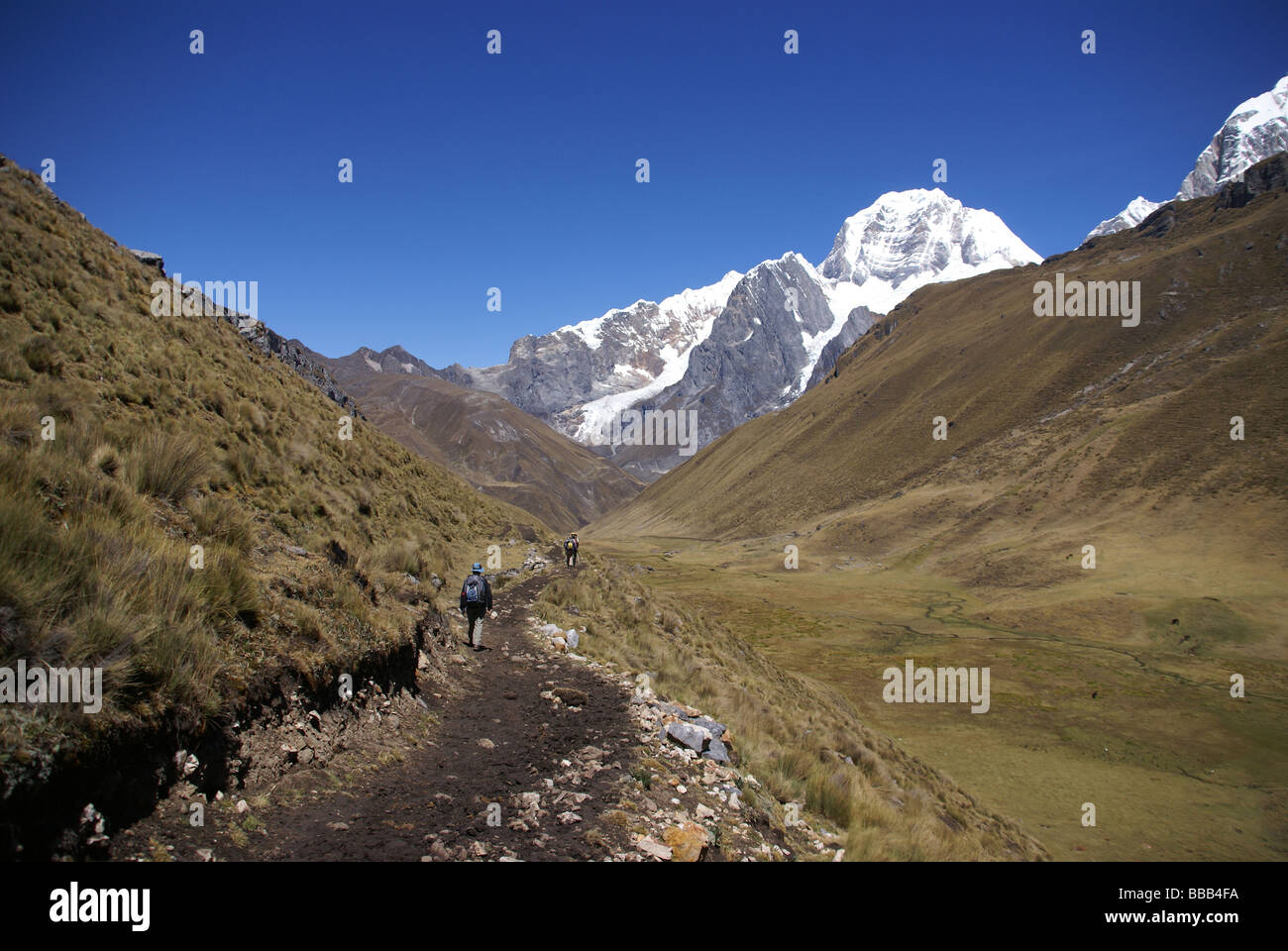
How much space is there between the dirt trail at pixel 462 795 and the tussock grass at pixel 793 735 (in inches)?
117

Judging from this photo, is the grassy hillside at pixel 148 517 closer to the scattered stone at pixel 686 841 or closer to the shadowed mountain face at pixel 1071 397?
the scattered stone at pixel 686 841

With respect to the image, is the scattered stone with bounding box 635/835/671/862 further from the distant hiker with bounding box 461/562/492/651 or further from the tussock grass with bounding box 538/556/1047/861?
the distant hiker with bounding box 461/562/492/651

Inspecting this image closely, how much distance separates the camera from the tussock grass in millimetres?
9633

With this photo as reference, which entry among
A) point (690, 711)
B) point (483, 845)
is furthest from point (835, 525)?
point (483, 845)

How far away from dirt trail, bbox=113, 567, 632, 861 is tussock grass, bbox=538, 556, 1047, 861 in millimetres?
2984

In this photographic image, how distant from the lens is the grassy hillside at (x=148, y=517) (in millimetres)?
4867

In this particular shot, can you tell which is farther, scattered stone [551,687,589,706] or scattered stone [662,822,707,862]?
scattered stone [551,687,589,706]

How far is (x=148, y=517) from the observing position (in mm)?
7207

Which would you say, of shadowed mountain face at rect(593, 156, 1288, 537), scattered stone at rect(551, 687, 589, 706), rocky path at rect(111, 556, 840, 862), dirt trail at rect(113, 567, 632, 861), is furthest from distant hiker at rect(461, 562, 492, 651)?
shadowed mountain face at rect(593, 156, 1288, 537)

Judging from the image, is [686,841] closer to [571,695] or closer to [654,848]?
[654,848]

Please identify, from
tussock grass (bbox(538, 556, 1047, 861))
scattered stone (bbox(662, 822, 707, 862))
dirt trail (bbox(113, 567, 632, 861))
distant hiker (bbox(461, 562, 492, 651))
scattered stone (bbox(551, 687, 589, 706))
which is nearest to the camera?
dirt trail (bbox(113, 567, 632, 861))

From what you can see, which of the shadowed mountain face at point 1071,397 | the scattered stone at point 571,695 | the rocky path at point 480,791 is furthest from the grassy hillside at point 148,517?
the shadowed mountain face at point 1071,397

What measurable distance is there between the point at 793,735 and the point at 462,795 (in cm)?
892

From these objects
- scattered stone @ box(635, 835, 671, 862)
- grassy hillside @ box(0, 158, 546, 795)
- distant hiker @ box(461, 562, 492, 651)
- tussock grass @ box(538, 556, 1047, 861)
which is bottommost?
tussock grass @ box(538, 556, 1047, 861)
